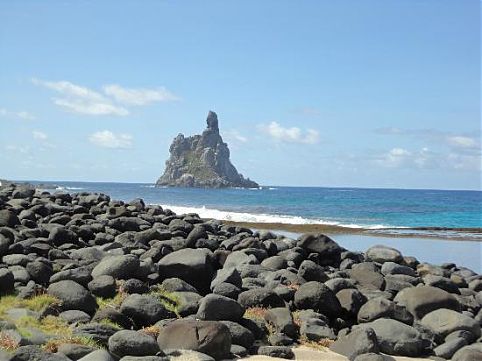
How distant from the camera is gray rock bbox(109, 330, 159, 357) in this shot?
8.21 meters

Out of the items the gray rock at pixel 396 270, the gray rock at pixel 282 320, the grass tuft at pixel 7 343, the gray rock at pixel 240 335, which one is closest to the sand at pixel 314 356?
Result: the gray rock at pixel 240 335

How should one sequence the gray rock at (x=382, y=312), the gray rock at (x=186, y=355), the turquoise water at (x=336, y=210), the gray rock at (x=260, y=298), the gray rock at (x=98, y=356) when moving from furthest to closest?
1. the turquoise water at (x=336, y=210)
2. the gray rock at (x=382, y=312)
3. the gray rock at (x=260, y=298)
4. the gray rock at (x=186, y=355)
5. the gray rock at (x=98, y=356)

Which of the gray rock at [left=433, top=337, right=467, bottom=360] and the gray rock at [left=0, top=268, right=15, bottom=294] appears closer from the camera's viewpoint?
the gray rock at [left=433, top=337, right=467, bottom=360]

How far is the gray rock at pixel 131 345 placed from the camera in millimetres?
8211

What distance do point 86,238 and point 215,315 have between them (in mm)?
7825

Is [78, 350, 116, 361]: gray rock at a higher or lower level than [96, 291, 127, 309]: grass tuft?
lower

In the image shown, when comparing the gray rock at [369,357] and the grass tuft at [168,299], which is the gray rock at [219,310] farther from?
the gray rock at [369,357]

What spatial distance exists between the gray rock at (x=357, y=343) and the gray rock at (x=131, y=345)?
3415 millimetres

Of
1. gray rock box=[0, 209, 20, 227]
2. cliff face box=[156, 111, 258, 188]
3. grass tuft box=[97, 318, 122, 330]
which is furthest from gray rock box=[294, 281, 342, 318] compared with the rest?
cliff face box=[156, 111, 258, 188]

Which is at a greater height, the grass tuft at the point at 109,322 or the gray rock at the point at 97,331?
the gray rock at the point at 97,331

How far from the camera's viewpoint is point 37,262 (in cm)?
1190

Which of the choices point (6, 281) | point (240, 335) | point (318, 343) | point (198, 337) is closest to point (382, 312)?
point (318, 343)

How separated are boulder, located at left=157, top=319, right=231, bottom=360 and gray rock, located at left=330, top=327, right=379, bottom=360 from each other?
211 centimetres

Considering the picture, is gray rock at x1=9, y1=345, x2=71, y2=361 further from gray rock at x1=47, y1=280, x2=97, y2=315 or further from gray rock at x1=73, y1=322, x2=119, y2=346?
gray rock at x1=47, y1=280, x2=97, y2=315
